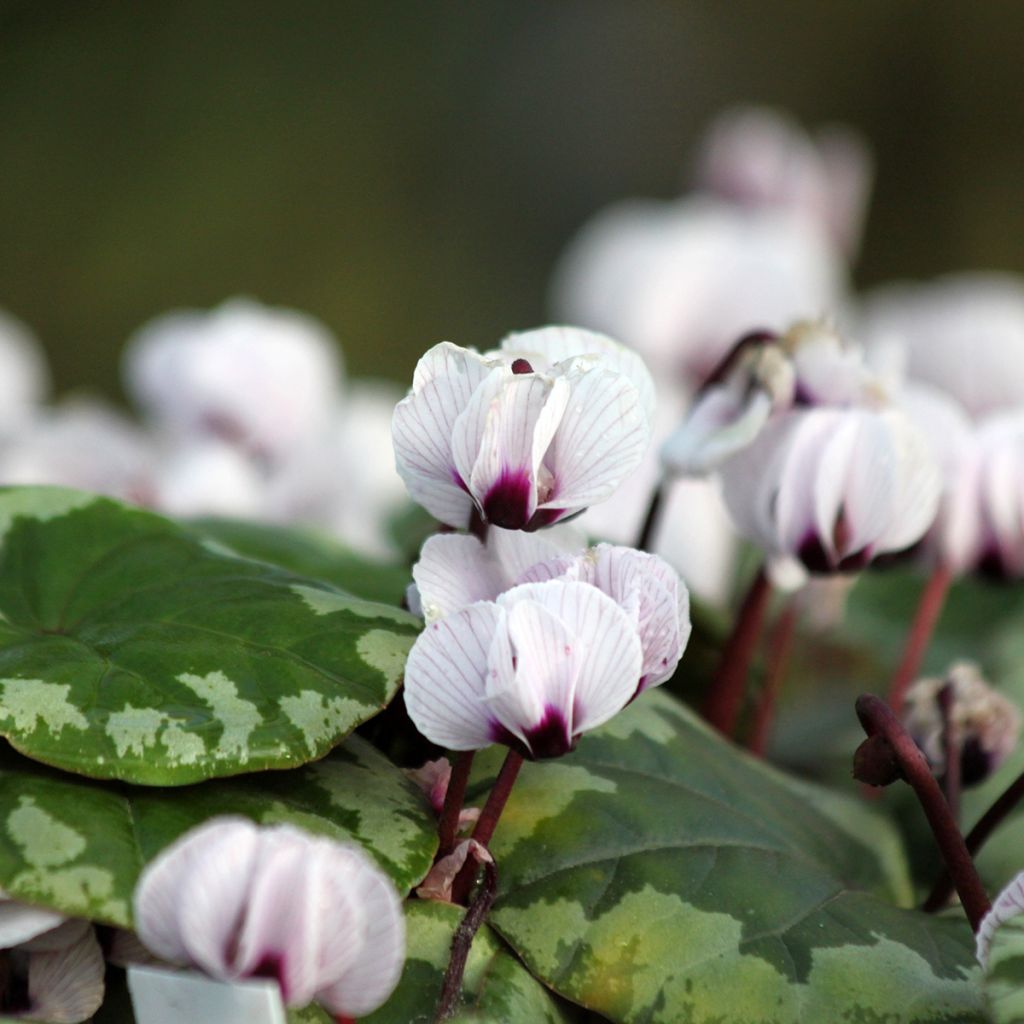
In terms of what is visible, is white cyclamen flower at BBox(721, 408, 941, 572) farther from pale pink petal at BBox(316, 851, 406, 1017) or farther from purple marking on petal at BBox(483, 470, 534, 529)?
pale pink petal at BBox(316, 851, 406, 1017)

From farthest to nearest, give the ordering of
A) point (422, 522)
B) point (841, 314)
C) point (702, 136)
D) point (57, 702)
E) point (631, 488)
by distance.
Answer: point (702, 136)
point (841, 314)
point (631, 488)
point (422, 522)
point (57, 702)

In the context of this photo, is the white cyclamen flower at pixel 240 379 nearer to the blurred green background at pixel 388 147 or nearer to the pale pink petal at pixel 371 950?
the pale pink petal at pixel 371 950

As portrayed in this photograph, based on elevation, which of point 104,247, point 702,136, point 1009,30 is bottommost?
point 104,247

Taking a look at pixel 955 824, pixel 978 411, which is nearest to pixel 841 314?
pixel 978 411

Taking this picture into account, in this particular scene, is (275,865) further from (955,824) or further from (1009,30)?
(1009,30)

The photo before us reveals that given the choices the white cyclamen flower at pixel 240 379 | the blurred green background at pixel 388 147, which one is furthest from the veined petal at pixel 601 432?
the blurred green background at pixel 388 147

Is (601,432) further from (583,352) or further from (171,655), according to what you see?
(171,655)

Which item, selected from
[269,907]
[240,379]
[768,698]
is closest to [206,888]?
[269,907]
